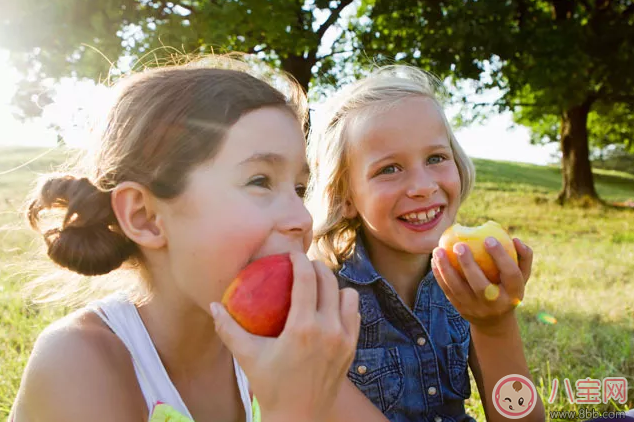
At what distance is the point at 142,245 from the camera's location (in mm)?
1584

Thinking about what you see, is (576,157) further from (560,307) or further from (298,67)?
(560,307)

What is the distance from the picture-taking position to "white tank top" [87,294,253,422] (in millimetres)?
1563

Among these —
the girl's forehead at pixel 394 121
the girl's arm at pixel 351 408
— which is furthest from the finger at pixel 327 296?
the girl's forehead at pixel 394 121

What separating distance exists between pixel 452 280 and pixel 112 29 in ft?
21.8

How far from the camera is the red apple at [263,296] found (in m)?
1.31

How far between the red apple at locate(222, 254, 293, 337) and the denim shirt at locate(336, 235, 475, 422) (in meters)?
0.92

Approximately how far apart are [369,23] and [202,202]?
1052cm

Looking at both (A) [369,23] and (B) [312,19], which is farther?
(A) [369,23]

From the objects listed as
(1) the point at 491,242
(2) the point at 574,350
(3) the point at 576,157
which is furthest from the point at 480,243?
(3) the point at 576,157

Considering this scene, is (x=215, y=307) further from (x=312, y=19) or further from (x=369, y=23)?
(x=369, y=23)

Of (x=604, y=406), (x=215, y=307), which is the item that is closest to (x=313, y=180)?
(x=215, y=307)

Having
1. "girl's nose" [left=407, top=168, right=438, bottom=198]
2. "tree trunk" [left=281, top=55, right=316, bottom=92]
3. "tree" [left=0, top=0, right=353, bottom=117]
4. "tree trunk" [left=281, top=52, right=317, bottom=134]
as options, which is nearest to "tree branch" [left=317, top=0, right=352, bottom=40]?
"tree trunk" [left=281, top=52, right=317, bottom=134]

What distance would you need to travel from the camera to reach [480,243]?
1832 millimetres
